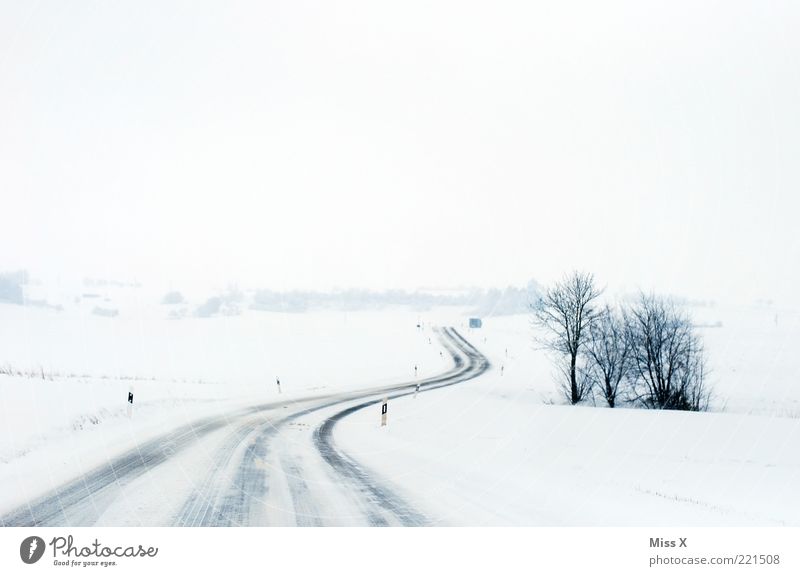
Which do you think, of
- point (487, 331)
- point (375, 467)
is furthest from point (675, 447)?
point (487, 331)

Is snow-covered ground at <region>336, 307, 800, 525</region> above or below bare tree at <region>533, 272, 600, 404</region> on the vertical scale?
below

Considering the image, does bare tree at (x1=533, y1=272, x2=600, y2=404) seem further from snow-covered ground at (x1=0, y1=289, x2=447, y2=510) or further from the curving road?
the curving road

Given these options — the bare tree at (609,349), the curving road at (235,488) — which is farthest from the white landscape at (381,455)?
the bare tree at (609,349)

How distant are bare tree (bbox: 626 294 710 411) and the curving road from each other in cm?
2352


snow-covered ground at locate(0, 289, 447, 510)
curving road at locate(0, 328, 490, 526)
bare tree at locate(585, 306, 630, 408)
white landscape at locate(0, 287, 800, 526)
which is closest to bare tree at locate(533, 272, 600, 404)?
bare tree at locate(585, 306, 630, 408)

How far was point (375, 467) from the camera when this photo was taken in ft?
31.7

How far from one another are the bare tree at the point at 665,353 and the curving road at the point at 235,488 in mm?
23518

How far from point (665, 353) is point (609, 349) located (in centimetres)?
309

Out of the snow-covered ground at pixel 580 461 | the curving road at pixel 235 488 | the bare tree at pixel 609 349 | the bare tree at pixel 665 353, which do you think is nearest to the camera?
the curving road at pixel 235 488

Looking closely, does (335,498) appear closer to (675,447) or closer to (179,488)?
(179,488)

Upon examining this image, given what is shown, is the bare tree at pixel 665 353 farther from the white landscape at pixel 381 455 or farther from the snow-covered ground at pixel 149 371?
the snow-covered ground at pixel 149 371

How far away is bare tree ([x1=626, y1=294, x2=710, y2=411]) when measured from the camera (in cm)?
2917

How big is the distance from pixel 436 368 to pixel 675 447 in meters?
33.9

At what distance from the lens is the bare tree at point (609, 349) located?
101 ft
